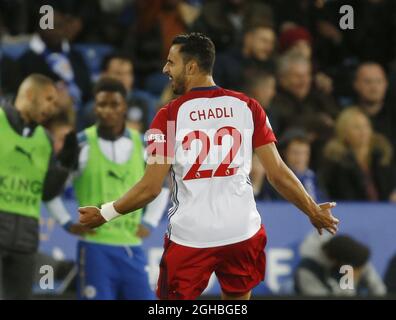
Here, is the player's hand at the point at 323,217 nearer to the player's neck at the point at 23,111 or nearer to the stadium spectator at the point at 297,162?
the player's neck at the point at 23,111

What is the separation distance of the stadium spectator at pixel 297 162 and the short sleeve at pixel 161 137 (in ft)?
14.9

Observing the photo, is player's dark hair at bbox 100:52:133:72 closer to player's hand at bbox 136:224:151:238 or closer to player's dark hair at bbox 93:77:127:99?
player's dark hair at bbox 93:77:127:99

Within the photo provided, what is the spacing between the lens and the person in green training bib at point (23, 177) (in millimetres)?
9211

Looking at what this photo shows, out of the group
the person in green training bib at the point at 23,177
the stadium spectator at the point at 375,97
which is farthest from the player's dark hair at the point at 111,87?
the stadium spectator at the point at 375,97

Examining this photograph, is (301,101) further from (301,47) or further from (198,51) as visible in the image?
(198,51)

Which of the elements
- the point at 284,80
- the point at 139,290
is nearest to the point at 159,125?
the point at 139,290

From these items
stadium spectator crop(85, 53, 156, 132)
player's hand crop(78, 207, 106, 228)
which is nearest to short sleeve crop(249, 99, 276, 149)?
player's hand crop(78, 207, 106, 228)

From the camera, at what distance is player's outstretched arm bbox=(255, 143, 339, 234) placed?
7387mm

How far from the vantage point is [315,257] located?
11391mm

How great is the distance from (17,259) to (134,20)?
5961 mm

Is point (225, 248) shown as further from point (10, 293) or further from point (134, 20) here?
point (134, 20)

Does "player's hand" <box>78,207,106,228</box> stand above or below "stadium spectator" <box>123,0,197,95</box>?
below

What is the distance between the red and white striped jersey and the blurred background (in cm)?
375
